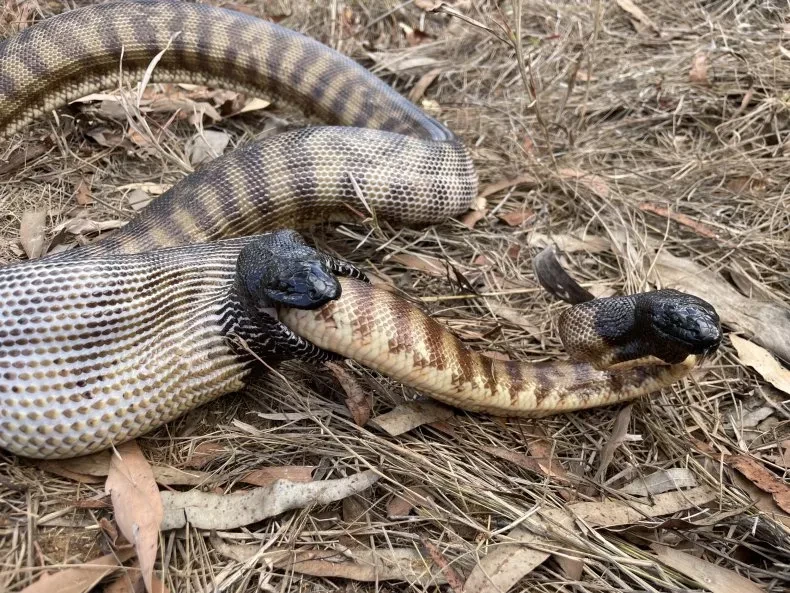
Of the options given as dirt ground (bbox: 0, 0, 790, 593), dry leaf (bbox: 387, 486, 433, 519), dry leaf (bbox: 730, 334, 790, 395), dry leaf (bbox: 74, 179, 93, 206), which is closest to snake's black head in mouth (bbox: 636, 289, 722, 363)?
dirt ground (bbox: 0, 0, 790, 593)

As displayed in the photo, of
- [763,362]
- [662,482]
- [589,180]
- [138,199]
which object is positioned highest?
[138,199]

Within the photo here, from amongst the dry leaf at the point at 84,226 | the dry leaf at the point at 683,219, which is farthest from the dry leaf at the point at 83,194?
the dry leaf at the point at 683,219

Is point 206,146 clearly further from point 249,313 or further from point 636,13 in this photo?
point 636,13

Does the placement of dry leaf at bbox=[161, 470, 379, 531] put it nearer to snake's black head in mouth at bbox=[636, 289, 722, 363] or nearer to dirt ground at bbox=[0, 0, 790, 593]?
dirt ground at bbox=[0, 0, 790, 593]

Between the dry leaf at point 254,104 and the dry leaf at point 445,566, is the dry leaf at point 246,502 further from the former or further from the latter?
the dry leaf at point 254,104

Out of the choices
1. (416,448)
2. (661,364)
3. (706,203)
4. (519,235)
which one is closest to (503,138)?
(519,235)

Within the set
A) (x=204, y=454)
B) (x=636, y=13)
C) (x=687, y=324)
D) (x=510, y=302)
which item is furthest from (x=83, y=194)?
(x=636, y=13)
